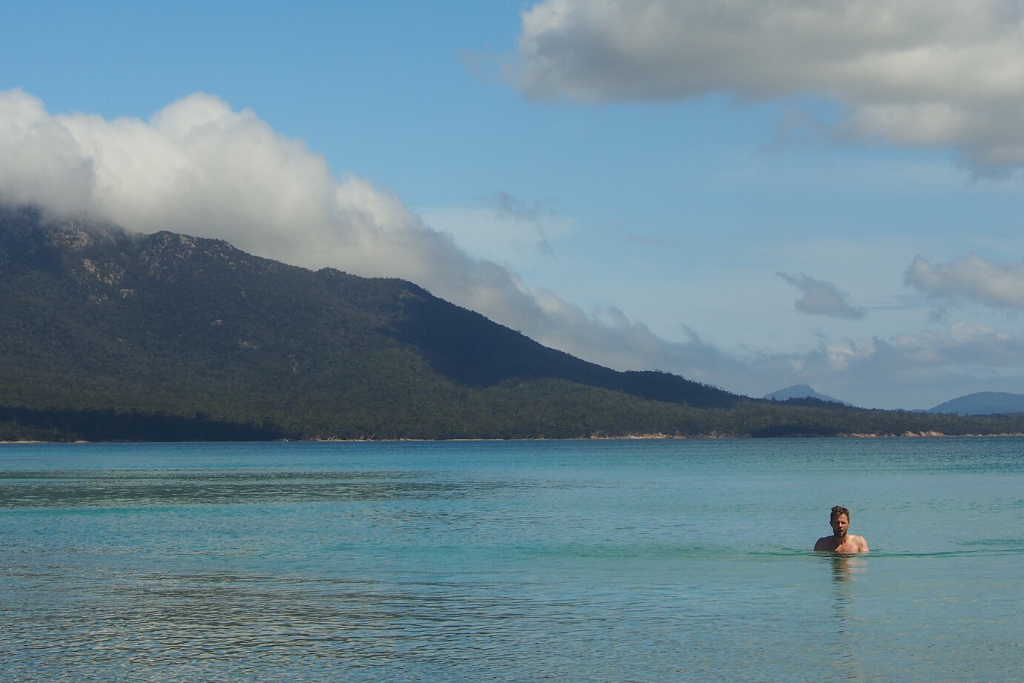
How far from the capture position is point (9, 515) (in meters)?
58.3

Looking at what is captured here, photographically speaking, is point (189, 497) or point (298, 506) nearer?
point (298, 506)

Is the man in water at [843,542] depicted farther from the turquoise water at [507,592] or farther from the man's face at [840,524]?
the turquoise water at [507,592]

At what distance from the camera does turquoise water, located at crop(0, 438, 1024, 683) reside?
19875 millimetres

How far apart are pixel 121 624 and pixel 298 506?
41.1 meters

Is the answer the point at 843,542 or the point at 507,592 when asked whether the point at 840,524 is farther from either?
the point at 507,592

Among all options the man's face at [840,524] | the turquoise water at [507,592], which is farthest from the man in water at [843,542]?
the turquoise water at [507,592]

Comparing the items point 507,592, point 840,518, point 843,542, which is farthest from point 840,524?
point 507,592

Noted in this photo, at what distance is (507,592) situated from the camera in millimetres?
28922

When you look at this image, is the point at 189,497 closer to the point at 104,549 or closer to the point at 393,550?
the point at 104,549

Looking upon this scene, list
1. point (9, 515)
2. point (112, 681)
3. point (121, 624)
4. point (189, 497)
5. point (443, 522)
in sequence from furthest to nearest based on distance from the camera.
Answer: point (189, 497)
point (9, 515)
point (443, 522)
point (121, 624)
point (112, 681)

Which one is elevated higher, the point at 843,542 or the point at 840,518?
the point at 840,518

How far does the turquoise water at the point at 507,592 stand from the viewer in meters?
19.9

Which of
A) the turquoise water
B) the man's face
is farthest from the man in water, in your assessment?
the turquoise water

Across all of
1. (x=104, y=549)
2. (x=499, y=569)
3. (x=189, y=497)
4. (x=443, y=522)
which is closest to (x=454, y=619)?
(x=499, y=569)
